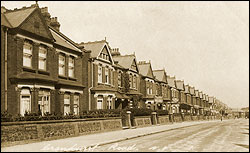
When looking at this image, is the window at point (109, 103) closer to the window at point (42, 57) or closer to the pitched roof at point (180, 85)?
the window at point (42, 57)

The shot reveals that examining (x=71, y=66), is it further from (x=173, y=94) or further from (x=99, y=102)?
(x=173, y=94)

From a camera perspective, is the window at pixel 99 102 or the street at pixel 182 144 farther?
the window at pixel 99 102

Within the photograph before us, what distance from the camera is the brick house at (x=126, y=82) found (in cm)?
3996

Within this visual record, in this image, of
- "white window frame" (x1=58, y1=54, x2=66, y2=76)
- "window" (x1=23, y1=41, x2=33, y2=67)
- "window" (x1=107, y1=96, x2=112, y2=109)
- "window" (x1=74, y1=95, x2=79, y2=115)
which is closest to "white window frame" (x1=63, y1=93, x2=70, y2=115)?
"window" (x1=74, y1=95, x2=79, y2=115)

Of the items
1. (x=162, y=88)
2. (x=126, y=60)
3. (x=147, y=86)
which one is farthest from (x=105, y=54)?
(x=162, y=88)

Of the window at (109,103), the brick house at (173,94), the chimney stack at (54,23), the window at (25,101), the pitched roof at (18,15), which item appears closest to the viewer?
the window at (25,101)

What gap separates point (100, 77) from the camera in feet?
113

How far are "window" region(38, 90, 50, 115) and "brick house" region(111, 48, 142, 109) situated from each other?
1344 cm

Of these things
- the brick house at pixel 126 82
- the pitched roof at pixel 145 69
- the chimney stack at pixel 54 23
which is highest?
the chimney stack at pixel 54 23

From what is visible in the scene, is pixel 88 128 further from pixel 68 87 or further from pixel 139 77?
pixel 139 77

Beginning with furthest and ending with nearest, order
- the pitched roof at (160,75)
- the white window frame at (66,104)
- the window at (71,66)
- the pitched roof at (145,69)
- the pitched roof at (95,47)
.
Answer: the pitched roof at (160,75)
the pitched roof at (145,69)
the pitched roof at (95,47)
the window at (71,66)
the white window frame at (66,104)

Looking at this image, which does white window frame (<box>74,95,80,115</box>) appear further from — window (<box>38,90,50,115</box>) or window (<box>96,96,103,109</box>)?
window (<box>38,90,50,115</box>)

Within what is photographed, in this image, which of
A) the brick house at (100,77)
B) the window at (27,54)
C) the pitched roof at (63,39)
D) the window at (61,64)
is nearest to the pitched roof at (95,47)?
the brick house at (100,77)

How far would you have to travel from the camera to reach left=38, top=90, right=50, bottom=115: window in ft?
78.9
